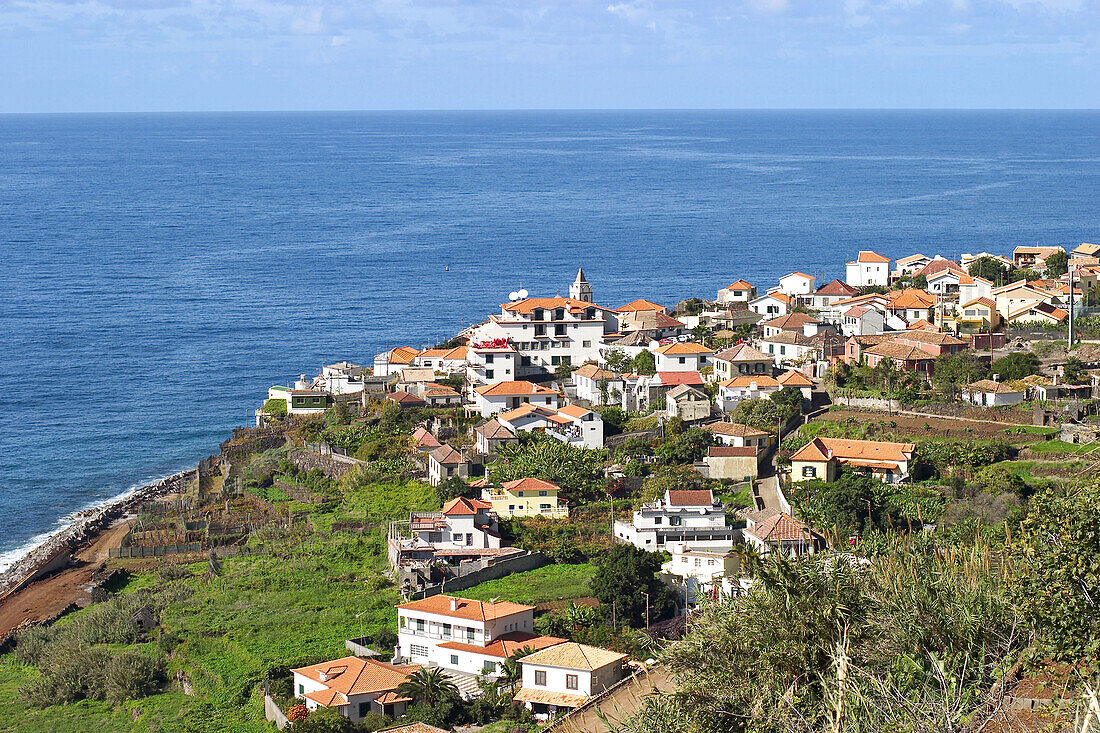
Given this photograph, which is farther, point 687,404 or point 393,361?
point 393,361

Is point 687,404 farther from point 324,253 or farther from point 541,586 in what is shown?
point 324,253

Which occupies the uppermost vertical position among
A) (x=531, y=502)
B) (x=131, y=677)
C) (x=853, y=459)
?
(x=853, y=459)

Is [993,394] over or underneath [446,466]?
over

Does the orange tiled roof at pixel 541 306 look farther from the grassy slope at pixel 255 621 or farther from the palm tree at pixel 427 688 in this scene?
the palm tree at pixel 427 688

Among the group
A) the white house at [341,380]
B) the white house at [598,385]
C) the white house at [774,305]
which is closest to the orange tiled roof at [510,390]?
the white house at [598,385]

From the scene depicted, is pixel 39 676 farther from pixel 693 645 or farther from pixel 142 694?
pixel 693 645

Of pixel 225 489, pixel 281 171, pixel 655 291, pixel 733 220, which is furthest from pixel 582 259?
pixel 281 171

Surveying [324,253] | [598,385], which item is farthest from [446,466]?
[324,253]
